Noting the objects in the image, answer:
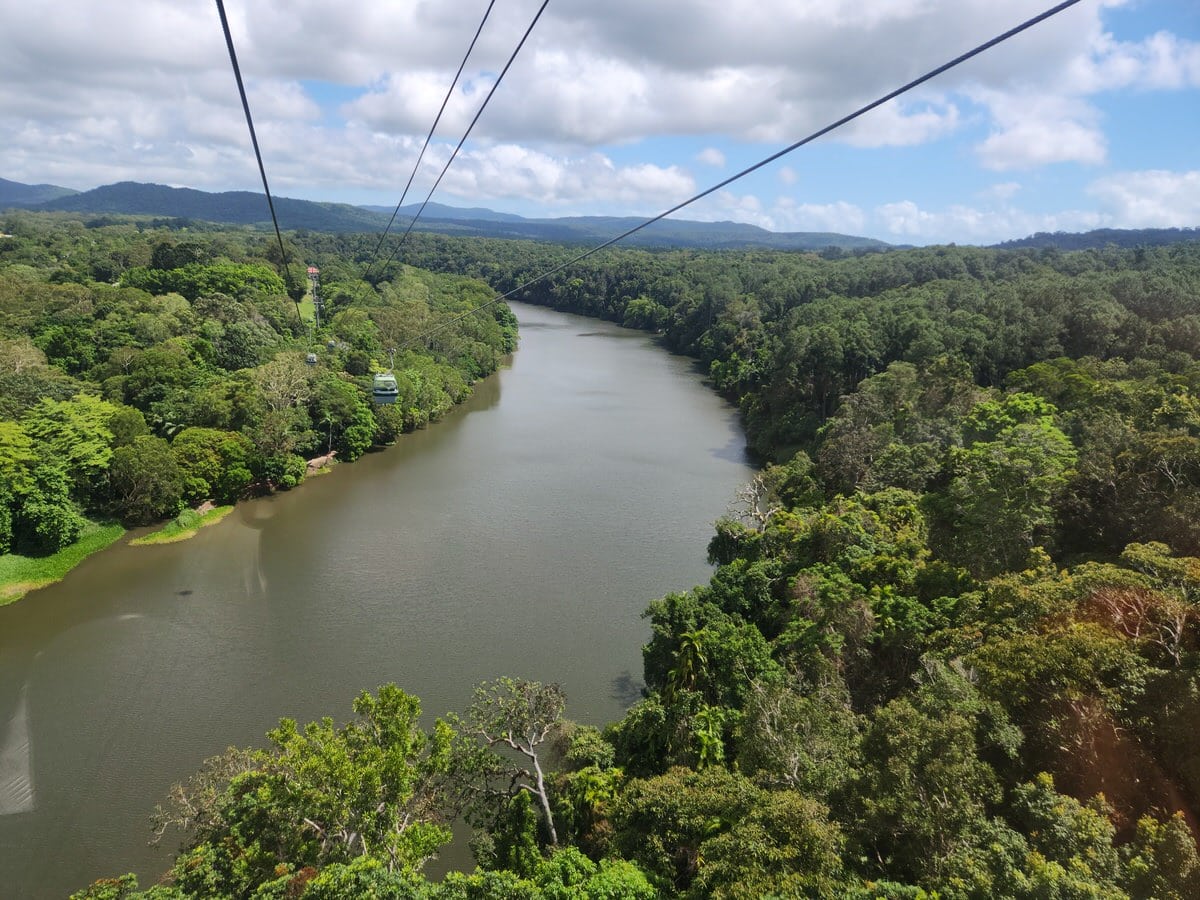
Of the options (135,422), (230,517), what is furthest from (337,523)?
(135,422)

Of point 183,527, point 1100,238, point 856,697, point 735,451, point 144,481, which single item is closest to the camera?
point 856,697

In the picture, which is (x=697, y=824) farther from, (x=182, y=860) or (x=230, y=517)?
(x=230, y=517)

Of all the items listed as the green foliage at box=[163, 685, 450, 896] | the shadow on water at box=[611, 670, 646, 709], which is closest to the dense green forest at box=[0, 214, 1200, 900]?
the green foliage at box=[163, 685, 450, 896]

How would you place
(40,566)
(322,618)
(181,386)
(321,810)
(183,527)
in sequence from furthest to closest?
(181,386) < (183,527) < (40,566) < (322,618) < (321,810)

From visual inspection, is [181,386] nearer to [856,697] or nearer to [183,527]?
[183,527]

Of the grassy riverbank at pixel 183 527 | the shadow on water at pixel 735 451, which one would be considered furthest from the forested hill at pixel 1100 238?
the grassy riverbank at pixel 183 527

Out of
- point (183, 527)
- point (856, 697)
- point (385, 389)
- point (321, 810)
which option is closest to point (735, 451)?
point (385, 389)

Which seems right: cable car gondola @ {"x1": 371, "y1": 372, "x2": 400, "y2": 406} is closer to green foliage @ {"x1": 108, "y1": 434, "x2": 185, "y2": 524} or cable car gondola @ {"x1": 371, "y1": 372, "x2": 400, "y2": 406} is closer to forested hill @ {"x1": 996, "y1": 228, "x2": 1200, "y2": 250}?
green foliage @ {"x1": 108, "y1": 434, "x2": 185, "y2": 524}
